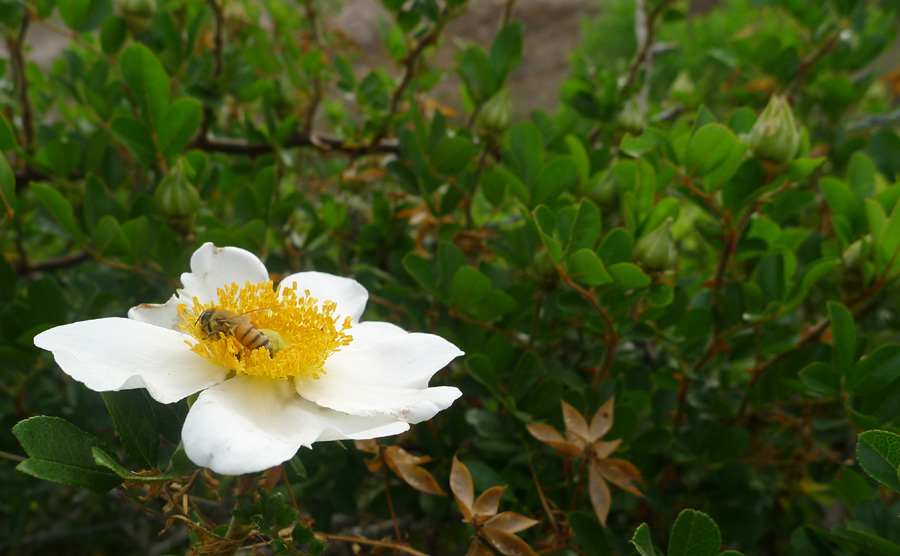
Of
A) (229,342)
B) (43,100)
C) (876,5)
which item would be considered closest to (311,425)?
(229,342)

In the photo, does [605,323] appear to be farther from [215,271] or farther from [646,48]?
[646,48]

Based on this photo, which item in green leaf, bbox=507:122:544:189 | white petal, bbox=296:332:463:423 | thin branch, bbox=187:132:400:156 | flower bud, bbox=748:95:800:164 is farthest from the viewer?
thin branch, bbox=187:132:400:156

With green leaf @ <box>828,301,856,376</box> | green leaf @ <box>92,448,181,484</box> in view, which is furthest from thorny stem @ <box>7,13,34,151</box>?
green leaf @ <box>828,301,856,376</box>

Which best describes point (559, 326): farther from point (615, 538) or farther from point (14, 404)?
point (14, 404)

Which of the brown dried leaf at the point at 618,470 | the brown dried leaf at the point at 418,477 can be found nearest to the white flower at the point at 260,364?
the brown dried leaf at the point at 418,477

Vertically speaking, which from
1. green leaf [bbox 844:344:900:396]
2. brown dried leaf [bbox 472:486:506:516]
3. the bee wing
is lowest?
brown dried leaf [bbox 472:486:506:516]

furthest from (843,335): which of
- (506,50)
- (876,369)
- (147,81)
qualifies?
(147,81)

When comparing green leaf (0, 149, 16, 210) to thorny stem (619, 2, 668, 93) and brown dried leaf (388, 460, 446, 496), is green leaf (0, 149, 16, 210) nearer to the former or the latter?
brown dried leaf (388, 460, 446, 496)
